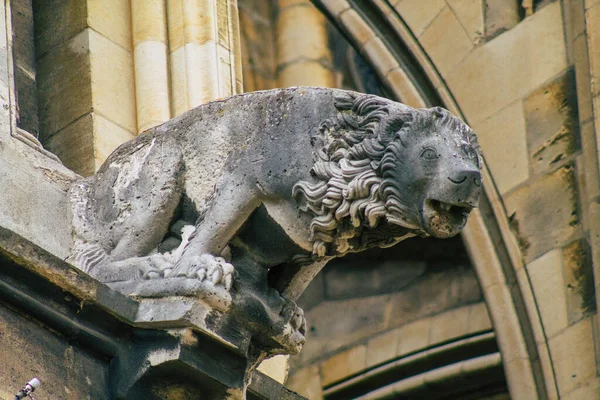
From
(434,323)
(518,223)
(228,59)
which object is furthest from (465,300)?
(228,59)

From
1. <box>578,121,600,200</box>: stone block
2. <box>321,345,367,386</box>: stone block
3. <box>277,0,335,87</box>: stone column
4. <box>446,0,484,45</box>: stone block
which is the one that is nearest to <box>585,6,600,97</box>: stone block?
<box>578,121,600,200</box>: stone block

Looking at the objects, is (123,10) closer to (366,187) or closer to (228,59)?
(228,59)

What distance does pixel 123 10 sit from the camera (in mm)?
8180

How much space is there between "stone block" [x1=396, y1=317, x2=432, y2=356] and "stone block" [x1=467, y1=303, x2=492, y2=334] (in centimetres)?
28

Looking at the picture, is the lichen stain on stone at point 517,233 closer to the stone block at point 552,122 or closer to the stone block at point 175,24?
the stone block at point 552,122

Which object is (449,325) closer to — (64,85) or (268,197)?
(64,85)

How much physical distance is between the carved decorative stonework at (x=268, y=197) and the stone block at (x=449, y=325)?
594 centimetres

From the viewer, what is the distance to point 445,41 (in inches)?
458

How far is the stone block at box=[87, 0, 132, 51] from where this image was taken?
316 inches

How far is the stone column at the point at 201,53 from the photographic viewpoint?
793 centimetres

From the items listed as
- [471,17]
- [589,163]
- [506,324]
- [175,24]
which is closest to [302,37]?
[471,17]

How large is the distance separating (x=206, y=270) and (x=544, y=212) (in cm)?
463

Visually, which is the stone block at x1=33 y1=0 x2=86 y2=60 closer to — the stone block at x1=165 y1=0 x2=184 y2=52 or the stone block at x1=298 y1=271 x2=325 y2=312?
the stone block at x1=165 y1=0 x2=184 y2=52

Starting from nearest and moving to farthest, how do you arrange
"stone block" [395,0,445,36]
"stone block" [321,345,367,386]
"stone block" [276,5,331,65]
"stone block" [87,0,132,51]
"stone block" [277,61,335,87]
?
1. "stone block" [87,0,132,51]
2. "stone block" [395,0,445,36]
3. "stone block" [321,345,367,386]
4. "stone block" [277,61,335,87]
5. "stone block" [276,5,331,65]
